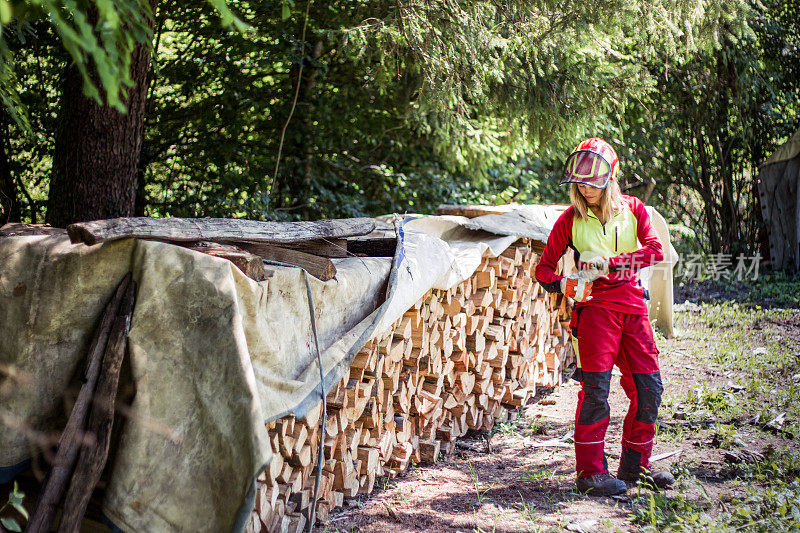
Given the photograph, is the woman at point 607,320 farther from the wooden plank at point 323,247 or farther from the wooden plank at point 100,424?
the wooden plank at point 100,424

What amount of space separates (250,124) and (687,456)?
6035 mm

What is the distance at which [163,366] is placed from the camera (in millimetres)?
2408

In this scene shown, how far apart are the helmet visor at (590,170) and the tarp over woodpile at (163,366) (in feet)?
6.94

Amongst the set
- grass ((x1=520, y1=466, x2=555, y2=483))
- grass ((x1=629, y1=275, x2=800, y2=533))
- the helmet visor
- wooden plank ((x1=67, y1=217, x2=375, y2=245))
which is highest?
the helmet visor

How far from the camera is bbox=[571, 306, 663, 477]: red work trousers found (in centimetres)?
398

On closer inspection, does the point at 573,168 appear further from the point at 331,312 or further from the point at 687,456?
the point at 687,456

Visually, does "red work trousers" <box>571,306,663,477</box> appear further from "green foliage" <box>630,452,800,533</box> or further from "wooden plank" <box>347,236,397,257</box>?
"wooden plank" <box>347,236,397,257</box>

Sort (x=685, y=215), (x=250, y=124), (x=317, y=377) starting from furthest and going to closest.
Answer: (x=685, y=215), (x=250, y=124), (x=317, y=377)

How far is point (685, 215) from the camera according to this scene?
586 inches

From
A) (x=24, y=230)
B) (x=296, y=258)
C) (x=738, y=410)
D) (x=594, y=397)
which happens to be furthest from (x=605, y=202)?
(x=24, y=230)

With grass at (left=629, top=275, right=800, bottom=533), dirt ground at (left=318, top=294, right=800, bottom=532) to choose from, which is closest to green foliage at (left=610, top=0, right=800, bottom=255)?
grass at (left=629, top=275, right=800, bottom=533)

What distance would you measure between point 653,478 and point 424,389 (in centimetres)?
149

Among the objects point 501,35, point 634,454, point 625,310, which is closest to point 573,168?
point 625,310

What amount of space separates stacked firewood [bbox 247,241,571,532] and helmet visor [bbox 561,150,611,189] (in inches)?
45.0
